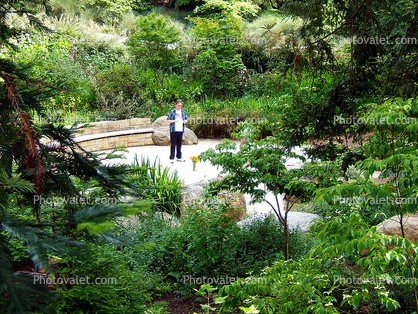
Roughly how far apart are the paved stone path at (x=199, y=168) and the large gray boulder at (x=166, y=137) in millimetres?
234

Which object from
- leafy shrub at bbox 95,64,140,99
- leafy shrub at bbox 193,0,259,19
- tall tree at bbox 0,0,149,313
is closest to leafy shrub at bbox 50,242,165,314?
tall tree at bbox 0,0,149,313

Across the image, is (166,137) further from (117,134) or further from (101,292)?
(101,292)

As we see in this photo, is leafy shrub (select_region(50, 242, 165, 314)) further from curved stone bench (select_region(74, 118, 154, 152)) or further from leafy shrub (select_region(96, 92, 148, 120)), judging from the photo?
leafy shrub (select_region(96, 92, 148, 120))

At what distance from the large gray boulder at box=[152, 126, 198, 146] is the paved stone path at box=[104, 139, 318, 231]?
23cm

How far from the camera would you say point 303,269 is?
3188 mm

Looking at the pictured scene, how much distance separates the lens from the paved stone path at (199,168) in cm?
729

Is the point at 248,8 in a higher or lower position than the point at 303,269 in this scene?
higher

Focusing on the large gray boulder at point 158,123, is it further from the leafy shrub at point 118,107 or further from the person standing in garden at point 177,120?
the person standing in garden at point 177,120

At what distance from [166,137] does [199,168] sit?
289 centimetres

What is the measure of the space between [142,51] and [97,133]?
4603 millimetres

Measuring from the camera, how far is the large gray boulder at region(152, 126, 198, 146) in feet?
41.9

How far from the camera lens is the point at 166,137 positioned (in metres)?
12.8

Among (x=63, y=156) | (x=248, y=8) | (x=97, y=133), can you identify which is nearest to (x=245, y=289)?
(x=63, y=156)

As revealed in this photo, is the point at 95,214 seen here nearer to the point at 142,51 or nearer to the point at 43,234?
the point at 43,234
